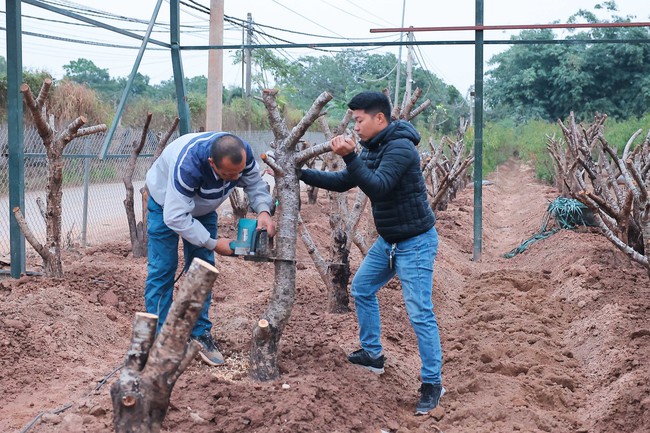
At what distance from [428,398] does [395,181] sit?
1401mm

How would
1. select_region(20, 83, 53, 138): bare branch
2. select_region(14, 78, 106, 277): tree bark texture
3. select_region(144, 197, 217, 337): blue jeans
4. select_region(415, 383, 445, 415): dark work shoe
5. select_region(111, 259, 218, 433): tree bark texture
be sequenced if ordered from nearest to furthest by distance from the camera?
1. select_region(111, 259, 218, 433): tree bark texture
2. select_region(415, 383, 445, 415): dark work shoe
3. select_region(144, 197, 217, 337): blue jeans
4. select_region(20, 83, 53, 138): bare branch
5. select_region(14, 78, 106, 277): tree bark texture

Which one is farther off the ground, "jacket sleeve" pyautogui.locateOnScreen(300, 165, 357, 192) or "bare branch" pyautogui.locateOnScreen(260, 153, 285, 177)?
"bare branch" pyautogui.locateOnScreen(260, 153, 285, 177)

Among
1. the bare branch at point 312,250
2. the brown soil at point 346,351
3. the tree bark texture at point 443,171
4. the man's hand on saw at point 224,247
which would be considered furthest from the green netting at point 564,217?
the man's hand on saw at point 224,247

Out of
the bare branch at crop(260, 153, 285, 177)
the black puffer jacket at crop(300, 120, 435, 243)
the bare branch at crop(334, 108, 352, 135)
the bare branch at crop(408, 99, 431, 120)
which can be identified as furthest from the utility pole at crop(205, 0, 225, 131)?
the bare branch at crop(260, 153, 285, 177)

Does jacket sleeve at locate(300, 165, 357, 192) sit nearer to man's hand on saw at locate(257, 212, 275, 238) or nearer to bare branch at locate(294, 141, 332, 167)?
bare branch at locate(294, 141, 332, 167)

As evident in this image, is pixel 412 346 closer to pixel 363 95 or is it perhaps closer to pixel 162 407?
pixel 363 95

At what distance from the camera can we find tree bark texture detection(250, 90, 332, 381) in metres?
4.60

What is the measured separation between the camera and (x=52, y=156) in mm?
6371

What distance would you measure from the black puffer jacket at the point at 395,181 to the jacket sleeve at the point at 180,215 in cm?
74

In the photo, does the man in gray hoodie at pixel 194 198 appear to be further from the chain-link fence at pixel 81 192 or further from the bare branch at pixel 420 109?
the chain-link fence at pixel 81 192

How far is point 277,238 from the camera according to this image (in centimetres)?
465

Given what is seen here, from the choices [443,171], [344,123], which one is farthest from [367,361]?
[443,171]

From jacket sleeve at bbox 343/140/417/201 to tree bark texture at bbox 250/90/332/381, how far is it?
1.32ft

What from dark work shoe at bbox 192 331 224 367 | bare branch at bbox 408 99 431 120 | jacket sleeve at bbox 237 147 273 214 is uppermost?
bare branch at bbox 408 99 431 120
